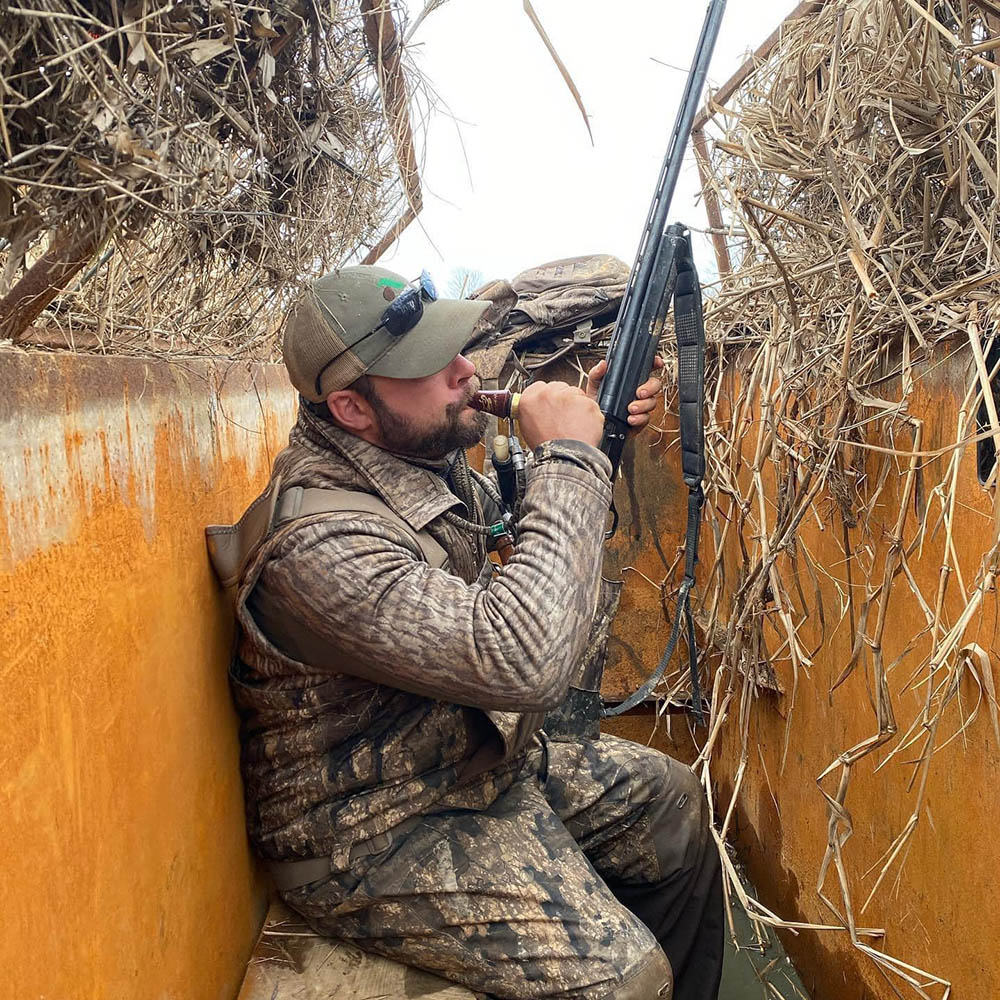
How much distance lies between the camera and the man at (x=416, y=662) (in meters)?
1.84

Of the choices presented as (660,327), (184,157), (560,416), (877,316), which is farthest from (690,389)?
(184,157)

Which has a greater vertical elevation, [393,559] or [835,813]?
[393,559]

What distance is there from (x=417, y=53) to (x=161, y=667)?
1190 millimetres

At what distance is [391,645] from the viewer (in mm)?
1811

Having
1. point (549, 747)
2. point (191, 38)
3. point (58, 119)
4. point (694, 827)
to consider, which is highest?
point (191, 38)

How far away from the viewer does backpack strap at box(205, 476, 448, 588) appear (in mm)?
1970

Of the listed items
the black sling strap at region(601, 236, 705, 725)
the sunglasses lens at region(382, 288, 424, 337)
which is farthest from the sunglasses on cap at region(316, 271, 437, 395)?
the black sling strap at region(601, 236, 705, 725)

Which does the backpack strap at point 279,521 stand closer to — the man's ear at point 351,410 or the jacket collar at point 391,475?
the jacket collar at point 391,475

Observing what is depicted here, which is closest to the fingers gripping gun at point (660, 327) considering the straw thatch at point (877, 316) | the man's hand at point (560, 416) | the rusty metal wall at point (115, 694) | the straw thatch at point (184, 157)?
the straw thatch at point (877, 316)

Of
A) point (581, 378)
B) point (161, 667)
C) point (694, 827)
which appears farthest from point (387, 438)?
point (581, 378)

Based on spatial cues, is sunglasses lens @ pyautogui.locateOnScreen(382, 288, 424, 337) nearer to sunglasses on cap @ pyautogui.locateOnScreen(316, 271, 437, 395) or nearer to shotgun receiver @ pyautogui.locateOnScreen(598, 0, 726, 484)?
sunglasses on cap @ pyautogui.locateOnScreen(316, 271, 437, 395)

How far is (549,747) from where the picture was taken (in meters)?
2.54

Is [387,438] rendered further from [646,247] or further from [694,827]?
[694,827]

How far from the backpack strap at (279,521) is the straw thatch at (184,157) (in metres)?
0.40
